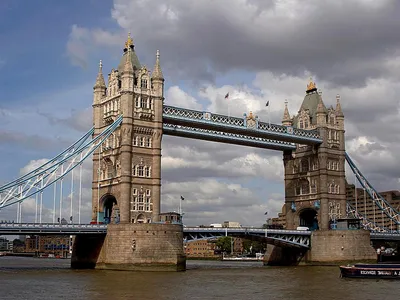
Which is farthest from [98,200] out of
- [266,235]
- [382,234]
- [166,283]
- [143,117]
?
[382,234]

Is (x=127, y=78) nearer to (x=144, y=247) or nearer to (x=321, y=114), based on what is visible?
(x=144, y=247)

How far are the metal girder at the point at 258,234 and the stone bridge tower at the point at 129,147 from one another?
5458mm

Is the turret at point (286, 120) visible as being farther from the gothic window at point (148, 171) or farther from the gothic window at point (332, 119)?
the gothic window at point (148, 171)

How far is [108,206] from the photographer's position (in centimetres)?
8369

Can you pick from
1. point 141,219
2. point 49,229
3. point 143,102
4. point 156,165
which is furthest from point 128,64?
point 49,229

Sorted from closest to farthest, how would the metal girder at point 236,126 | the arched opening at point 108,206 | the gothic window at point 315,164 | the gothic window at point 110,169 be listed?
the gothic window at point 110,169 < the arched opening at point 108,206 < the metal girder at point 236,126 < the gothic window at point 315,164

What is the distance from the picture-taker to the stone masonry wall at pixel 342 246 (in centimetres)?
8981

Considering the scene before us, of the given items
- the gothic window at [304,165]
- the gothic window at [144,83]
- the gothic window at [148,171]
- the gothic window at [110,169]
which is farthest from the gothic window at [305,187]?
the gothic window at [110,169]

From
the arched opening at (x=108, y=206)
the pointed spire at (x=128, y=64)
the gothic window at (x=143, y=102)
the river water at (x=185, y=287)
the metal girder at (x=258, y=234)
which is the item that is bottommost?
the river water at (x=185, y=287)

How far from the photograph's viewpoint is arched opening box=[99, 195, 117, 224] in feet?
269

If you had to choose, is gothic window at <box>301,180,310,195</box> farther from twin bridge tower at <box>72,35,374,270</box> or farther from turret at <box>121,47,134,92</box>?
turret at <box>121,47,134,92</box>

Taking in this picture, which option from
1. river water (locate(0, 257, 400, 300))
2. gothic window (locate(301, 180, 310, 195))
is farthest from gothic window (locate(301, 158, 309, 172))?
river water (locate(0, 257, 400, 300))

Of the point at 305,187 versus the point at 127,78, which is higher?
the point at 127,78

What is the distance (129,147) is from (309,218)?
3920 centimetres
